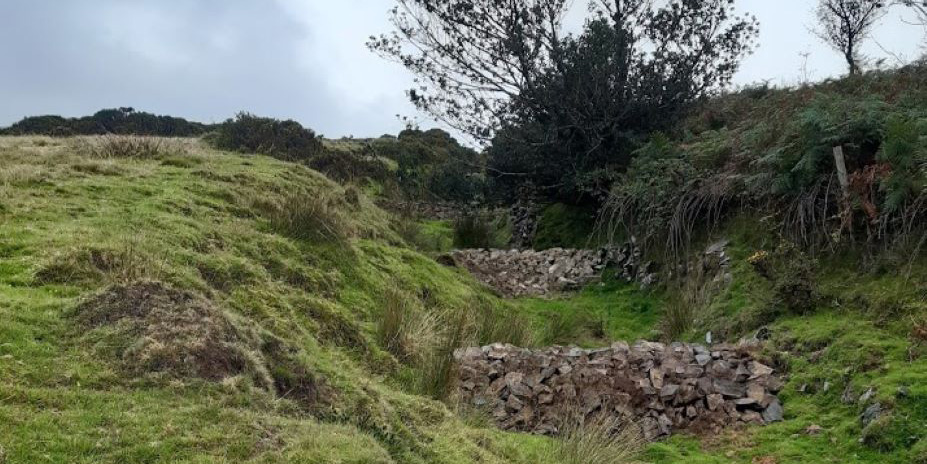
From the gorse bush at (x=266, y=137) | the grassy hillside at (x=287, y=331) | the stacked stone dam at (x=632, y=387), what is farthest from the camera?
the gorse bush at (x=266, y=137)

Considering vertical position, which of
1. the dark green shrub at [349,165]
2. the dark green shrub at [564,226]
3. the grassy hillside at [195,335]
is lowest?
the grassy hillside at [195,335]

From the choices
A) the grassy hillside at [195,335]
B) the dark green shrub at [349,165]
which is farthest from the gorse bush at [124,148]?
the dark green shrub at [349,165]

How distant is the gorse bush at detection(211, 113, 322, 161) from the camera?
19.0 meters

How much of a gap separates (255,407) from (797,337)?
487 centimetres

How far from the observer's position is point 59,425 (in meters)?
2.87

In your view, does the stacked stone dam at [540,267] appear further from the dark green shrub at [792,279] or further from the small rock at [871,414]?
the small rock at [871,414]

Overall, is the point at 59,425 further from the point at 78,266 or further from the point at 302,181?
the point at 302,181

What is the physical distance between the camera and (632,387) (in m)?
5.88

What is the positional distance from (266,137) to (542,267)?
37.7 ft

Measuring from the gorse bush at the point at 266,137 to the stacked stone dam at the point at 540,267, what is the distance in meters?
7.19

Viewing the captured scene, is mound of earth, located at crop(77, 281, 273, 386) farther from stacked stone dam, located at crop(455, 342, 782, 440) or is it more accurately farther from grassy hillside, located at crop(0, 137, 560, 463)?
stacked stone dam, located at crop(455, 342, 782, 440)

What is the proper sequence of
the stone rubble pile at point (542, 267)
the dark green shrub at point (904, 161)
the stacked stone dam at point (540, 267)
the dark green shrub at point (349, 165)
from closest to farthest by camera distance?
the dark green shrub at point (904, 161) < the stone rubble pile at point (542, 267) < the stacked stone dam at point (540, 267) < the dark green shrub at point (349, 165)

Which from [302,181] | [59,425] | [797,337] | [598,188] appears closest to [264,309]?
[59,425]

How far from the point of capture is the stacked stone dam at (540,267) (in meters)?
11.3
